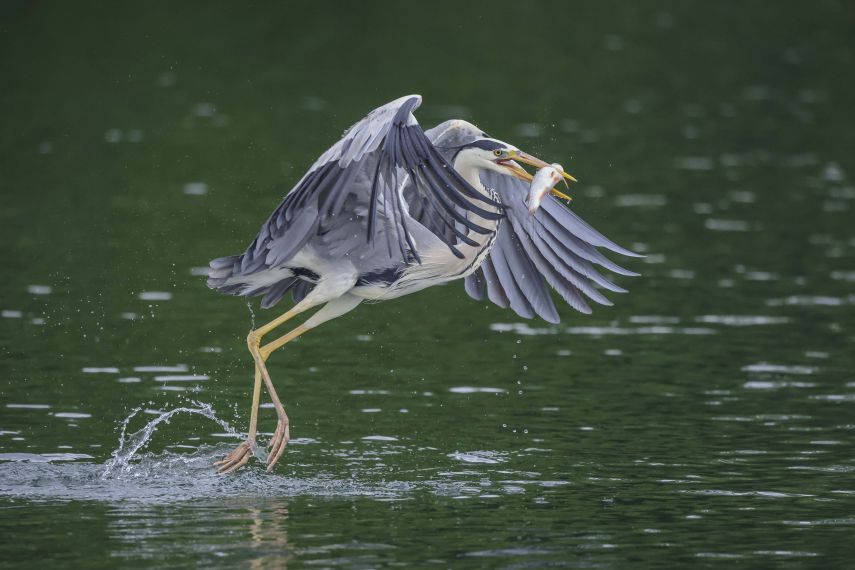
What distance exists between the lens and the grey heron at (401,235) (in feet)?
38.9

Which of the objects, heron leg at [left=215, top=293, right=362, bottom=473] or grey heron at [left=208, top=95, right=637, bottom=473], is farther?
heron leg at [left=215, top=293, right=362, bottom=473]

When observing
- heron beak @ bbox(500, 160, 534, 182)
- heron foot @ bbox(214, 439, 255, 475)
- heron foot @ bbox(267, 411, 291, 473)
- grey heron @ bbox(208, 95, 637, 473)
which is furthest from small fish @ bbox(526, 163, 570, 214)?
heron foot @ bbox(214, 439, 255, 475)

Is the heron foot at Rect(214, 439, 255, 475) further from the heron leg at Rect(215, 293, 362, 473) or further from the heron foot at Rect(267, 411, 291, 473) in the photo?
the heron foot at Rect(267, 411, 291, 473)

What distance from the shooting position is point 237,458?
42.1 feet

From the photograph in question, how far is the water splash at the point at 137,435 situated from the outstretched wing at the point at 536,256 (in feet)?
7.65

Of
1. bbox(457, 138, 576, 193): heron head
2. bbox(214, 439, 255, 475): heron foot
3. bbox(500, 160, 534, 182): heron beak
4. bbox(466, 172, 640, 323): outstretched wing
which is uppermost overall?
bbox(457, 138, 576, 193): heron head

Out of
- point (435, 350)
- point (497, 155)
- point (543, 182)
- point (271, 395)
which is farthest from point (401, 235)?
point (435, 350)

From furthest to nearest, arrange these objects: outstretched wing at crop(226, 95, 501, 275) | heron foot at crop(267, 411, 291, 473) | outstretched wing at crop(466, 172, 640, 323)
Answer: outstretched wing at crop(466, 172, 640, 323) < heron foot at crop(267, 411, 291, 473) < outstretched wing at crop(226, 95, 501, 275)

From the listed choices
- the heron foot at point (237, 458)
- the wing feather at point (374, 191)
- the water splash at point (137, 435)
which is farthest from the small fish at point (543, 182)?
the water splash at point (137, 435)

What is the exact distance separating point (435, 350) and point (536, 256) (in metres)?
3.34

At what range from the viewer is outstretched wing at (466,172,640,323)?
14188 mm

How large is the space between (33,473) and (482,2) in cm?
3709

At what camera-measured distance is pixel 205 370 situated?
53.4ft

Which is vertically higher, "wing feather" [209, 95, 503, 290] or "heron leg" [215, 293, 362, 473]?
"wing feather" [209, 95, 503, 290]
